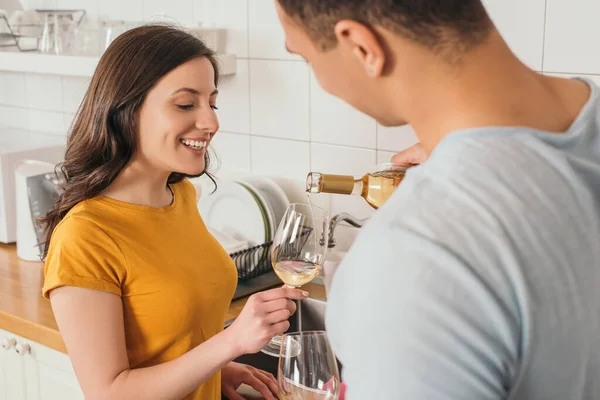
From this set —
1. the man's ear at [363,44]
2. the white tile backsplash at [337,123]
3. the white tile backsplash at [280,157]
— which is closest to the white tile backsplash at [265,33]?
the white tile backsplash at [337,123]

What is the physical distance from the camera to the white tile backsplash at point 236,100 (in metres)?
2.25

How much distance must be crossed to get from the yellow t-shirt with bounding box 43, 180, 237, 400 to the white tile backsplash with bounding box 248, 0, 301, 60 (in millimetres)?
832

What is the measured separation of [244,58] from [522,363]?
1.75 m

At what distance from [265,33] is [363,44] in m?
1.58

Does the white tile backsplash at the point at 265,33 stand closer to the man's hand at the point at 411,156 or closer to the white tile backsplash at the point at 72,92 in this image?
the white tile backsplash at the point at 72,92

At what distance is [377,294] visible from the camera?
59 centimetres

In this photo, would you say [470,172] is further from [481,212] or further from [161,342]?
[161,342]

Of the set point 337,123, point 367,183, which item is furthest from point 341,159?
point 367,183

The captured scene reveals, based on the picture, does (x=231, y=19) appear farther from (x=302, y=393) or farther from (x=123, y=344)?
(x=302, y=393)

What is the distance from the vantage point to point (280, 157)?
221 centimetres

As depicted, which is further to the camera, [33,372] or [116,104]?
[33,372]

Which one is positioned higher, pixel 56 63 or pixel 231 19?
pixel 231 19

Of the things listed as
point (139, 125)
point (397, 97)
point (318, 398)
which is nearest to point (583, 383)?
point (397, 97)

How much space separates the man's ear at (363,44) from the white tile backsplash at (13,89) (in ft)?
8.46
